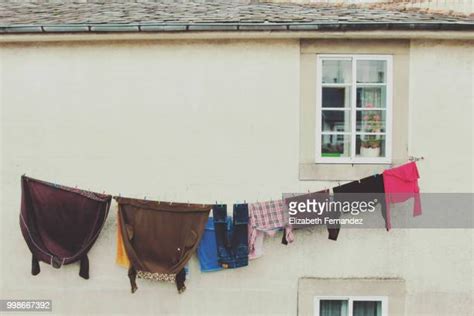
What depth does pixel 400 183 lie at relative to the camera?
6746mm

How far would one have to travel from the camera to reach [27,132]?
23.3 ft

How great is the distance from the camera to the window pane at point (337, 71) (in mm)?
7008

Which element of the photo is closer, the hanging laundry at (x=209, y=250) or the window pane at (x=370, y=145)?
the hanging laundry at (x=209, y=250)

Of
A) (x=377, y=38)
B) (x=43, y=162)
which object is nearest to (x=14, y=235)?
(x=43, y=162)

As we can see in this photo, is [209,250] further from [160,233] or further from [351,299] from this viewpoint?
[351,299]

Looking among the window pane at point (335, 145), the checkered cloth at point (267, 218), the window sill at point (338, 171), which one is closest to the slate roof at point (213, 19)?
the window pane at point (335, 145)

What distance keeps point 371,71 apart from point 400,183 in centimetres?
178

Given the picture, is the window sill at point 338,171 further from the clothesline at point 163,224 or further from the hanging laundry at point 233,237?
the hanging laundry at point 233,237

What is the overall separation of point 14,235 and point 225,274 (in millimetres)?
3418

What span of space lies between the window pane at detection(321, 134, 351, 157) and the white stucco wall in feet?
1.64

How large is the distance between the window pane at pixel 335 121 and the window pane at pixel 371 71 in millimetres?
604

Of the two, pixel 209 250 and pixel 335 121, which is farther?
pixel 335 121

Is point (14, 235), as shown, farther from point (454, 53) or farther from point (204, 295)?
point (454, 53)

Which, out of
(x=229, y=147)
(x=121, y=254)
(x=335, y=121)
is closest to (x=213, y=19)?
(x=229, y=147)
